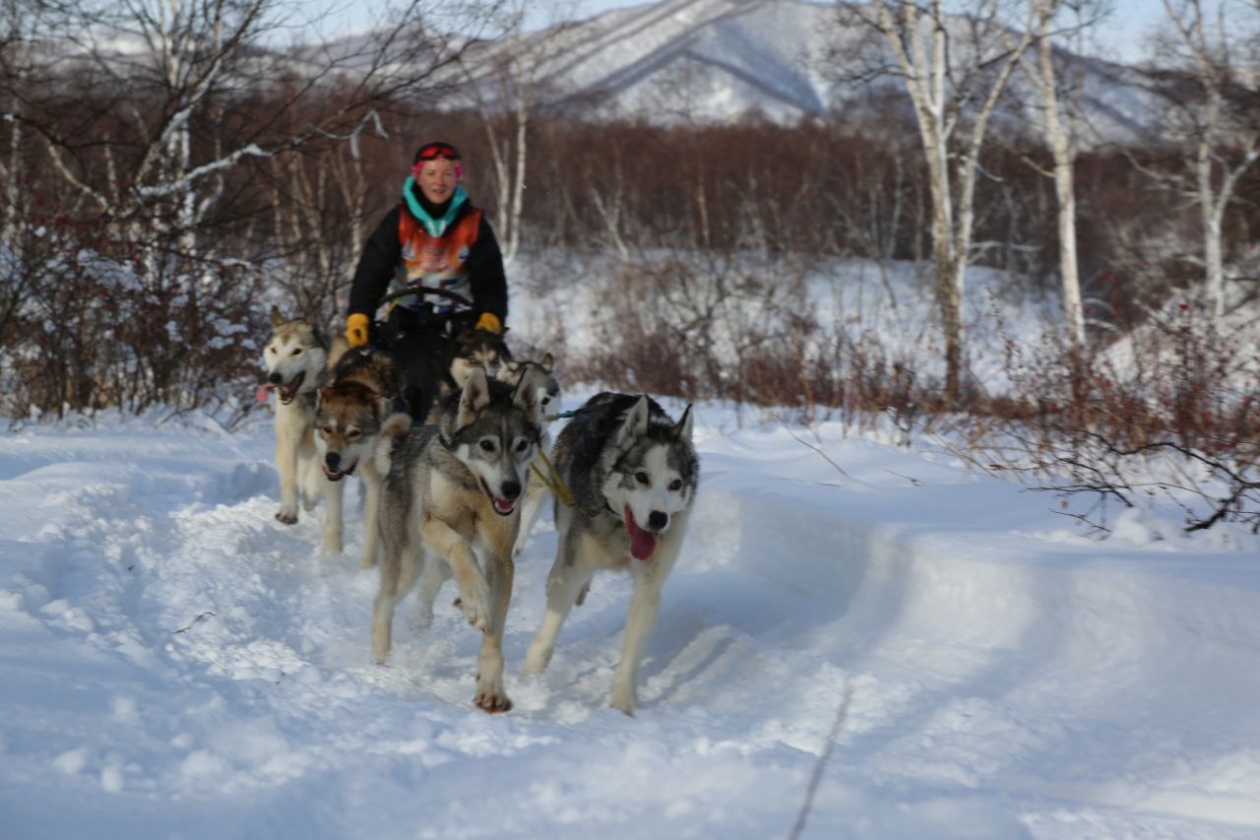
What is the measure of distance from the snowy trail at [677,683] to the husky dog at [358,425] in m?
0.37

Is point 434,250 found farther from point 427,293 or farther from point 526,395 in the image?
point 526,395

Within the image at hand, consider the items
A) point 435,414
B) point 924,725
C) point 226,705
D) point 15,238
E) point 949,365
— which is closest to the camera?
point 226,705

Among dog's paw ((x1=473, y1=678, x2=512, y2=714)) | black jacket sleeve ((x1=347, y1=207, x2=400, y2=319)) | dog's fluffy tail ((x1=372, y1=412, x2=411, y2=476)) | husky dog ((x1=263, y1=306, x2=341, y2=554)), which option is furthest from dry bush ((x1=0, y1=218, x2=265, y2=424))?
dog's paw ((x1=473, y1=678, x2=512, y2=714))

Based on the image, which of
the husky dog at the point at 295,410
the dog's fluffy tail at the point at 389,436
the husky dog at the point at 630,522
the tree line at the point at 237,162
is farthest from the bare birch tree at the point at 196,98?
the husky dog at the point at 630,522

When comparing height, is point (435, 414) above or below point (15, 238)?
below

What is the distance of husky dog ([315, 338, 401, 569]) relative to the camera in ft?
16.5

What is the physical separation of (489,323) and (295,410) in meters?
1.15

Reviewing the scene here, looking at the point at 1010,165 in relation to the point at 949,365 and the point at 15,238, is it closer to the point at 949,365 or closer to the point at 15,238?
the point at 949,365

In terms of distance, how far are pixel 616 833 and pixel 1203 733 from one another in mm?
1862

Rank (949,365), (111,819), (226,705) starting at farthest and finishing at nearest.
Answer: (949,365), (226,705), (111,819)

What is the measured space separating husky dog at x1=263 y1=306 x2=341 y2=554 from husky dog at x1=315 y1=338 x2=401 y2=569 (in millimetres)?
592

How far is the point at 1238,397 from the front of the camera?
578 centimetres

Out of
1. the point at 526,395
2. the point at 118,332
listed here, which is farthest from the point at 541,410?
the point at 118,332

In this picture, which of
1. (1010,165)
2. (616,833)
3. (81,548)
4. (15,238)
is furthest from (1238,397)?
(1010,165)
